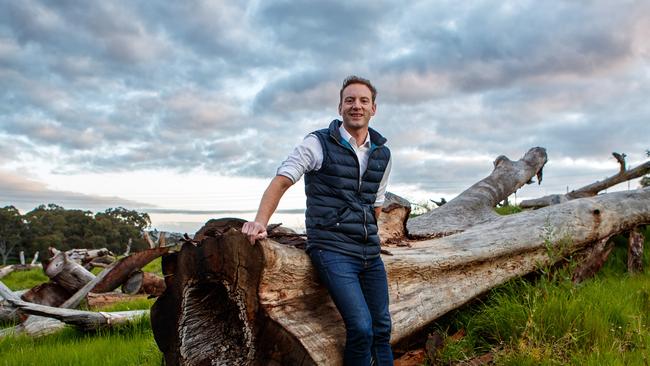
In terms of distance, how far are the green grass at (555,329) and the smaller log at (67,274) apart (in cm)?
631

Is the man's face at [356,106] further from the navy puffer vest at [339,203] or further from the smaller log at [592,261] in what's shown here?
the smaller log at [592,261]

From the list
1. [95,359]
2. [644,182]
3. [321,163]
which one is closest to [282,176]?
[321,163]

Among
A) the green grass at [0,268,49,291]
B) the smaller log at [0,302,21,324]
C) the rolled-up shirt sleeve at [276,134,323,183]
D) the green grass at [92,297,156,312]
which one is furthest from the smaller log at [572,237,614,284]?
the green grass at [0,268,49,291]

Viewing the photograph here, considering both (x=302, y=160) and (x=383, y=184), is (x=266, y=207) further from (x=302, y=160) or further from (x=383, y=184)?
(x=383, y=184)

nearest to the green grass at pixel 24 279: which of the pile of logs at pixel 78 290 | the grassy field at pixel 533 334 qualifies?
the pile of logs at pixel 78 290

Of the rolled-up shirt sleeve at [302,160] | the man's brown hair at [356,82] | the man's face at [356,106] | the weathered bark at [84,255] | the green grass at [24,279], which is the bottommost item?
the green grass at [24,279]

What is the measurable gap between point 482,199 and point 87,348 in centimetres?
720

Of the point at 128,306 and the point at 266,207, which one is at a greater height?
the point at 266,207

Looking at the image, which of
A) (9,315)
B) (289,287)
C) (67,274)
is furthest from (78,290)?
(289,287)

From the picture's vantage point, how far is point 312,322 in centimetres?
377

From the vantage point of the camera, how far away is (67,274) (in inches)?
340

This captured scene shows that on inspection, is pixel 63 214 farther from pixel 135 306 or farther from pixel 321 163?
pixel 321 163

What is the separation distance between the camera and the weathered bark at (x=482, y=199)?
26.5 ft

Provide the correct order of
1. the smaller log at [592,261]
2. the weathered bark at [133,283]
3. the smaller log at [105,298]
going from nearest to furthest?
the smaller log at [592,261] → the smaller log at [105,298] → the weathered bark at [133,283]
